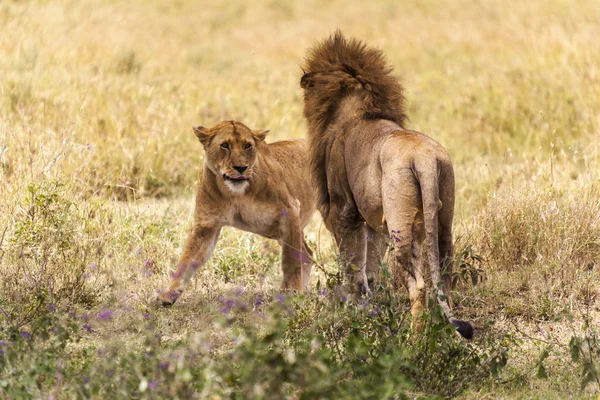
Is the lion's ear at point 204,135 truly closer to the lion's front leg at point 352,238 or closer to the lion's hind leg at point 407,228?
the lion's front leg at point 352,238

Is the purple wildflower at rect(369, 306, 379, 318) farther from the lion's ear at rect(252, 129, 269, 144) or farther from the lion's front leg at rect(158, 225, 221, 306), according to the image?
the lion's ear at rect(252, 129, 269, 144)

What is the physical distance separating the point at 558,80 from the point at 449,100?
176 cm

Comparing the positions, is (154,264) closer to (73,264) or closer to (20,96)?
(73,264)

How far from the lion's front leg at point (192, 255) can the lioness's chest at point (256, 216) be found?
0.53 feet

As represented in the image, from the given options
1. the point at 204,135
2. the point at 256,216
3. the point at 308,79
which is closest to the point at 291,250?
the point at 256,216

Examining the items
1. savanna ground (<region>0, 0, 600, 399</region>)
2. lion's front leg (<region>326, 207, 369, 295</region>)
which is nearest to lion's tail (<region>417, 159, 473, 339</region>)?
savanna ground (<region>0, 0, 600, 399</region>)

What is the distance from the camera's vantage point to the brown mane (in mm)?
5480

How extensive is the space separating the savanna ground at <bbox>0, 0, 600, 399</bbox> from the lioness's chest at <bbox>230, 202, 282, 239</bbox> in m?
0.41

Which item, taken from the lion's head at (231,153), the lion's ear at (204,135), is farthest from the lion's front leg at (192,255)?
the lion's ear at (204,135)

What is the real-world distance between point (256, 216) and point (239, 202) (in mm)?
138

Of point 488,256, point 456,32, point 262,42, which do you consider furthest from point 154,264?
point 262,42

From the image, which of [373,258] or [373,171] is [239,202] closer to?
[373,258]

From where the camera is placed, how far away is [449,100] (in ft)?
40.3

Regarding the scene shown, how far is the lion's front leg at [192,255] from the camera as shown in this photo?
575 cm
